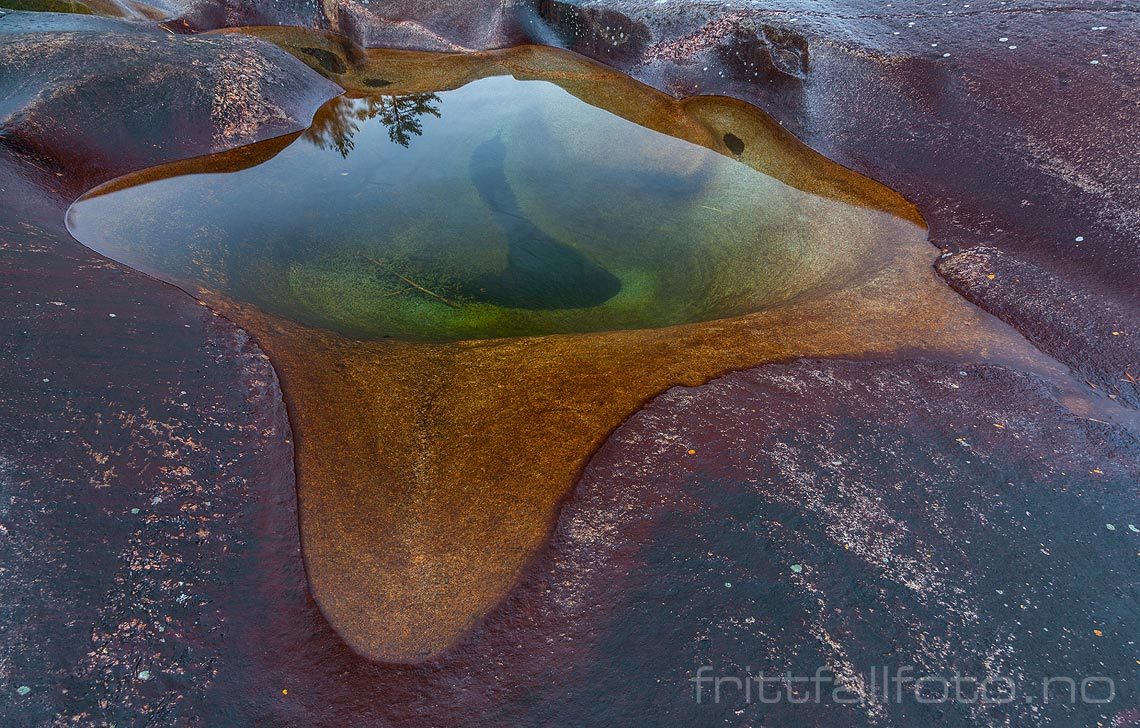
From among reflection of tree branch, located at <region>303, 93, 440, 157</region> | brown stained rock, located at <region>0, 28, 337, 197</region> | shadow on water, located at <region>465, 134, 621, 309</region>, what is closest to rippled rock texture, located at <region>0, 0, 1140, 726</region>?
brown stained rock, located at <region>0, 28, 337, 197</region>

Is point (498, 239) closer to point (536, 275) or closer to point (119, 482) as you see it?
point (536, 275)

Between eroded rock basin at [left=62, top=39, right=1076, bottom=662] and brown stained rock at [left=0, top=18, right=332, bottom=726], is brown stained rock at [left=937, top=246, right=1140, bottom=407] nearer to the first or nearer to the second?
eroded rock basin at [left=62, top=39, right=1076, bottom=662]

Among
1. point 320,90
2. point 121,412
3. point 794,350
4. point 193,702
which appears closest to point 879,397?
point 794,350

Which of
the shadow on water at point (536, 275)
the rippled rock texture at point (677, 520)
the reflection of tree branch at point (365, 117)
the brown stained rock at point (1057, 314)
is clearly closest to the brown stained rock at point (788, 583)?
the rippled rock texture at point (677, 520)

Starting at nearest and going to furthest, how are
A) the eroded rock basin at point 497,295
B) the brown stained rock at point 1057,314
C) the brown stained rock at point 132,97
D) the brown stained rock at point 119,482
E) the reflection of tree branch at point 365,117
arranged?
the brown stained rock at point 119,482
the eroded rock basin at point 497,295
the brown stained rock at point 1057,314
the brown stained rock at point 132,97
the reflection of tree branch at point 365,117

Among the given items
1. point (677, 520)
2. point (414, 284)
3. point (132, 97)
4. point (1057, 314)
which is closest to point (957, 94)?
point (1057, 314)

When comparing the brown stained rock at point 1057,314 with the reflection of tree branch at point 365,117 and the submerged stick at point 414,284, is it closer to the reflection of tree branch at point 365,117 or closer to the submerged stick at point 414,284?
the submerged stick at point 414,284
